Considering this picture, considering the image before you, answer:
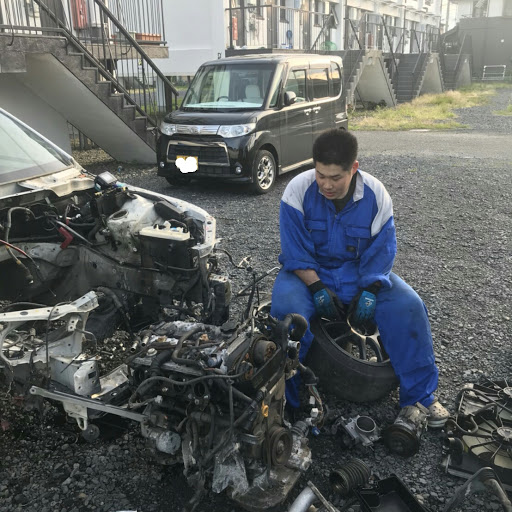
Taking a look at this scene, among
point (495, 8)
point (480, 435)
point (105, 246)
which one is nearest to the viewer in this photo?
point (480, 435)

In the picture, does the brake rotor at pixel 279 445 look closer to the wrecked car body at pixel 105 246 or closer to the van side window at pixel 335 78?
the wrecked car body at pixel 105 246

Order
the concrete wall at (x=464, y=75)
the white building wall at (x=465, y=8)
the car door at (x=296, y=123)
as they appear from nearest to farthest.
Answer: the car door at (x=296, y=123), the concrete wall at (x=464, y=75), the white building wall at (x=465, y=8)

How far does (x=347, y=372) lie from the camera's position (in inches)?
125

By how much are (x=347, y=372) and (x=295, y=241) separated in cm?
91

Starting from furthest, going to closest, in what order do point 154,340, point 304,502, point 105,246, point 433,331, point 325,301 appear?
1. point 433,331
2. point 105,246
3. point 325,301
4. point 154,340
5. point 304,502

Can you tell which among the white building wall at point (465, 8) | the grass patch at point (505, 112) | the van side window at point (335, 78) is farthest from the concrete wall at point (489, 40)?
the van side window at point (335, 78)

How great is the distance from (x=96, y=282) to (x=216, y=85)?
20.1 ft

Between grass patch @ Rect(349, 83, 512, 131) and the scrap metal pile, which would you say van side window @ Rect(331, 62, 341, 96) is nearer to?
grass patch @ Rect(349, 83, 512, 131)

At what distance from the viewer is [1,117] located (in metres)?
4.30

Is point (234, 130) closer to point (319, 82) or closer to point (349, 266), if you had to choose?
point (319, 82)

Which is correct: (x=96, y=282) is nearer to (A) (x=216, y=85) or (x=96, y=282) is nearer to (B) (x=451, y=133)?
(A) (x=216, y=85)

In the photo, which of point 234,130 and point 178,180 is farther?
point 178,180

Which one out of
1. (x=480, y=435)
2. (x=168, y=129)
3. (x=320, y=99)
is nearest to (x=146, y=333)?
(x=480, y=435)

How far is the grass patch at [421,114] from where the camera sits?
16594 mm
